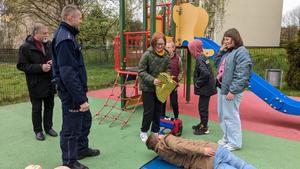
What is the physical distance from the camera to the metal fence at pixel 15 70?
7.03 metres

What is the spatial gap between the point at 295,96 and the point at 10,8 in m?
12.6

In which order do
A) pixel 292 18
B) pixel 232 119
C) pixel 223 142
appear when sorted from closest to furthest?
1. pixel 232 119
2. pixel 223 142
3. pixel 292 18

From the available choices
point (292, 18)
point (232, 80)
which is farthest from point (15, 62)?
point (292, 18)

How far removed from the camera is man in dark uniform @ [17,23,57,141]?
3.84 metres

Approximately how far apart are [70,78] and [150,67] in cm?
144

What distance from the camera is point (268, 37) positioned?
76.4 feet

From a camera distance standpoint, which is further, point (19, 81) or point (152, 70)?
point (19, 81)

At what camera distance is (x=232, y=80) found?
3.53 meters

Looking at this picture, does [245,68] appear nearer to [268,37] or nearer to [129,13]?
[129,13]

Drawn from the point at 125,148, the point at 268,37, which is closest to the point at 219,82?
the point at 125,148

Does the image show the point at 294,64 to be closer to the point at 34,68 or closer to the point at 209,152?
the point at 209,152

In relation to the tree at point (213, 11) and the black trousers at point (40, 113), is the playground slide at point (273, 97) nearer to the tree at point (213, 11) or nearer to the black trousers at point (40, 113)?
the black trousers at point (40, 113)

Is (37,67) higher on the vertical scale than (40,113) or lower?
higher

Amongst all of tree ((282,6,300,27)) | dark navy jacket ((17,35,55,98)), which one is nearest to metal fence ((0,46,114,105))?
dark navy jacket ((17,35,55,98))
